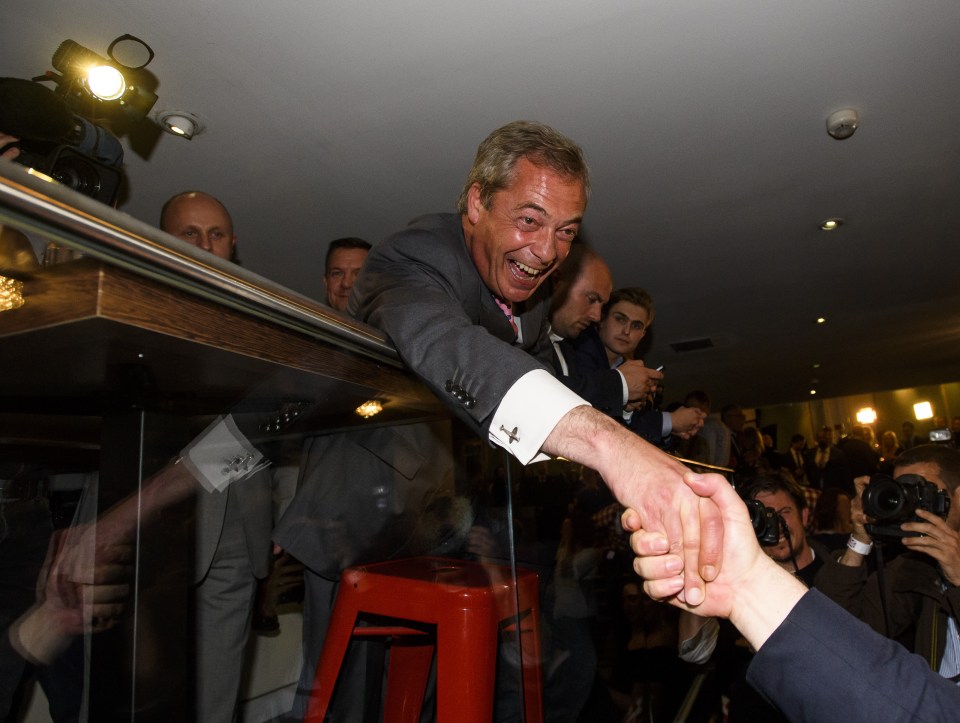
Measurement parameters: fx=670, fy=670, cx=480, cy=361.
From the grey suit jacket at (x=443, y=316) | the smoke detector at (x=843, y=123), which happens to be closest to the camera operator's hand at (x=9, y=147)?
the grey suit jacket at (x=443, y=316)

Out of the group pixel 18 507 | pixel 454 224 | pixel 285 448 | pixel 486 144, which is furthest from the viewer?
pixel 486 144

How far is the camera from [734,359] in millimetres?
7668

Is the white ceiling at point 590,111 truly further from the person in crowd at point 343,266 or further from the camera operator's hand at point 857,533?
the camera operator's hand at point 857,533

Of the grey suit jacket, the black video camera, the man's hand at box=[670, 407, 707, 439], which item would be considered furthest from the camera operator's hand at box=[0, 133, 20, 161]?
the man's hand at box=[670, 407, 707, 439]

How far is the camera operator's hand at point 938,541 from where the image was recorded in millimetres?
1781

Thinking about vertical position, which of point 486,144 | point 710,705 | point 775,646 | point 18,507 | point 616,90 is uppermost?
point 616,90

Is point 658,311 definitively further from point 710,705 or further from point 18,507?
point 18,507

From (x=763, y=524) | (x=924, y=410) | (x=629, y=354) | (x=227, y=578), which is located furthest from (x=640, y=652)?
(x=924, y=410)

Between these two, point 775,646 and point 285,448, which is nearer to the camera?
point 775,646

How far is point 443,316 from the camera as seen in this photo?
87cm

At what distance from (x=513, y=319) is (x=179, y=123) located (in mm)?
1850

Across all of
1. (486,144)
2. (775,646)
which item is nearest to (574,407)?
(775,646)

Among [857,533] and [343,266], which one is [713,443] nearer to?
[857,533]

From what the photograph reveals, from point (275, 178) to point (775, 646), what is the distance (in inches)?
116
